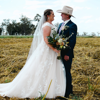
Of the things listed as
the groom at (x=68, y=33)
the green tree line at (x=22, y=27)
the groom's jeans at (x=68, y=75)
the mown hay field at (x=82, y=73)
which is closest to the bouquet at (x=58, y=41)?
the groom at (x=68, y=33)

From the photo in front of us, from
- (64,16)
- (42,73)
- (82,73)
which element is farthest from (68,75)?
(82,73)

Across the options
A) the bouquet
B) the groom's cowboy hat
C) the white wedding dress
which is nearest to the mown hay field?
the white wedding dress

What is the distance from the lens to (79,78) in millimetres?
4516

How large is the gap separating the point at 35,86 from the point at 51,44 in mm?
1035

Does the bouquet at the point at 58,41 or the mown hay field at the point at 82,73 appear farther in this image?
the mown hay field at the point at 82,73

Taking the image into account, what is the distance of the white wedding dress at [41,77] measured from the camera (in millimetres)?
3141

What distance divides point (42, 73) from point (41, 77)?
9cm

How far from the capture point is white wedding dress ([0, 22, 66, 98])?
314 cm

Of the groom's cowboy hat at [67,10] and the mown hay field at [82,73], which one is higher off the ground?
the groom's cowboy hat at [67,10]

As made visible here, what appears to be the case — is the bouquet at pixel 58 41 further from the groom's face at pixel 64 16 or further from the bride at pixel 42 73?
the groom's face at pixel 64 16

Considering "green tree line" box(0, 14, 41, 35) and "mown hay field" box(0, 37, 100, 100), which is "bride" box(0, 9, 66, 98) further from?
→ "green tree line" box(0, 14, 41, 35)

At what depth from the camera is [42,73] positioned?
314 centimetres

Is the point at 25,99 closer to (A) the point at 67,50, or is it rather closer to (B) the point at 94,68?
(A) the point at 67,50

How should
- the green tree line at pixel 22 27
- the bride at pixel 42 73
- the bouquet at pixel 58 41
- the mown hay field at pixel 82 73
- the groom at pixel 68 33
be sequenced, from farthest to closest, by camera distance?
1. the green tree line at pixel 22 27
2. the mown hay field at pixel 82 73
3. the bride at pixel 42 73
4. the groom at pixel 68 33
5. the bouquet at pixel 58 41
